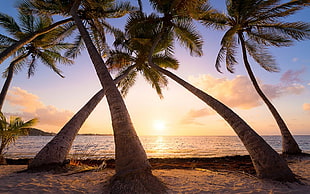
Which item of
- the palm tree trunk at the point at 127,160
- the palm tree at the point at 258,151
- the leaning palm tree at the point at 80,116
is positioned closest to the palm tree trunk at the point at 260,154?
the palm tree at the point at 258,151

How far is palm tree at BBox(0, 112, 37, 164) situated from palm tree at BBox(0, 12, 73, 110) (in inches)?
102

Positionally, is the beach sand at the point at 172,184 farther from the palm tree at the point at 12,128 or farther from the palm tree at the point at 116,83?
the palm tree at the point at 12,128

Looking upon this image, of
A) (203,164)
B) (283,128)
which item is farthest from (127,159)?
(283,128)

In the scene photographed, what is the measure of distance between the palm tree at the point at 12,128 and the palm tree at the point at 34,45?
2591mm

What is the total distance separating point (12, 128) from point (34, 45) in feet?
21.5

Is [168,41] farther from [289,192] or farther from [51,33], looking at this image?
[289,192]

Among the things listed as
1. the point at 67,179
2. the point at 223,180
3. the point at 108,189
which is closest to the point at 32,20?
the point at 67,179

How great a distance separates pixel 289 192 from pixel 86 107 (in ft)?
23.6

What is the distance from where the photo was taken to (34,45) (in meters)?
12.0

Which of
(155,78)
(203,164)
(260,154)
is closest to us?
(260,154)

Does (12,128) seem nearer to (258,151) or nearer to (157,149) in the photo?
(258,151)

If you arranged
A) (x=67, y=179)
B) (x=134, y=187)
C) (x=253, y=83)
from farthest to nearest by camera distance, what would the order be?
(x=253, y=83) → (x=67, y=179) → (x=134, y=187)

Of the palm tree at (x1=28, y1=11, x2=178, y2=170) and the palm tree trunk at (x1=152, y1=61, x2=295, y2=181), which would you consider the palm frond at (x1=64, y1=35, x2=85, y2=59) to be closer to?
the palm tree at (x1=28, y1=11, x2=178, y2=170)

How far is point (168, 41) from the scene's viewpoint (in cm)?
1113
